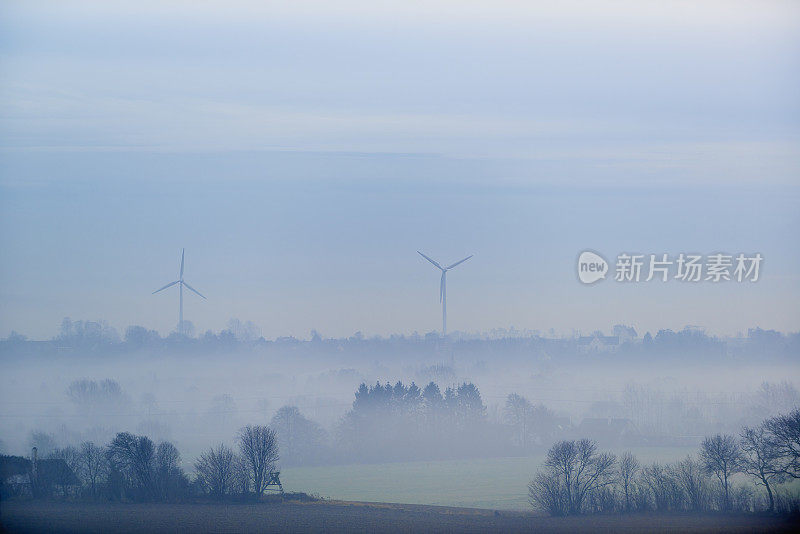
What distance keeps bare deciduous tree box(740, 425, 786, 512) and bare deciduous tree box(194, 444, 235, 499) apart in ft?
77.4

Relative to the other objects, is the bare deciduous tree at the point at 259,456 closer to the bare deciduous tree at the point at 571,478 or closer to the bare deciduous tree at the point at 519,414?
the bare deciduous tree at the point at 571,478

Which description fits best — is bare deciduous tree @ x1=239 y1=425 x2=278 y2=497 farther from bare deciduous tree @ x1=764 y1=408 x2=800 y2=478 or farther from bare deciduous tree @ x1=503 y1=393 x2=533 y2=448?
bare deciduous tree @ x1=764 y1=408 x2=800 y2=478

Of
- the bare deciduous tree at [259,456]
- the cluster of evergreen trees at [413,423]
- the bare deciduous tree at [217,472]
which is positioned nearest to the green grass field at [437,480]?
the bare deciduous tree at [259,456]

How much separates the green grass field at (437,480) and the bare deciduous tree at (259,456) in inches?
87.3

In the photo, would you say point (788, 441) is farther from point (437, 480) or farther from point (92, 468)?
point (92, 468)

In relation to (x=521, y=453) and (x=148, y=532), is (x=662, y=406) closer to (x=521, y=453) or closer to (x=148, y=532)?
(x=521, y=453)

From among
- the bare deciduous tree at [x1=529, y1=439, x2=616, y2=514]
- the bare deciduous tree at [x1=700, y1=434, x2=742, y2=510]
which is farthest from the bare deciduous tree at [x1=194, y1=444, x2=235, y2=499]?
the bare deciduous tree at [x1=700, y1=434, x2=742, y2=510]

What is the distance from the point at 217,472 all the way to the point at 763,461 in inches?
974

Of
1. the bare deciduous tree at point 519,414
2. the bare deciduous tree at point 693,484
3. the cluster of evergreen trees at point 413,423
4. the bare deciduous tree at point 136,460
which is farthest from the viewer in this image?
the bare deciduous tree at point 519,414

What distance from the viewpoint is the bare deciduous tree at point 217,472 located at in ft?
138

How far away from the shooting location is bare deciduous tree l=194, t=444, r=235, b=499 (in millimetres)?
41938

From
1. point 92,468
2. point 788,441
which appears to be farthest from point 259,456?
point 788,441

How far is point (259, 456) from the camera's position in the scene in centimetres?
4588

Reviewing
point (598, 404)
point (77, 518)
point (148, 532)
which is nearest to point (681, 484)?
point (148, 532)
